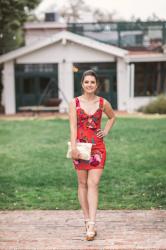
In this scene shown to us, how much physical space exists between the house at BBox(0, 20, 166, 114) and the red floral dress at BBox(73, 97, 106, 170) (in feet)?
88.4

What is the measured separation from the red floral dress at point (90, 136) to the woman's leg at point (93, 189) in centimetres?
7

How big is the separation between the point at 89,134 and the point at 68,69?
27.8 m

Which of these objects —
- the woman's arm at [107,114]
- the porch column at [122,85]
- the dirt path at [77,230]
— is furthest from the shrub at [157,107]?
the woman's arm at [107,114]

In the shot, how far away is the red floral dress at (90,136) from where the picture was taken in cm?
586

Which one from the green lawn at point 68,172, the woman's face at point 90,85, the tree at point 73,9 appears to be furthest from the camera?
the tree at point 73,9

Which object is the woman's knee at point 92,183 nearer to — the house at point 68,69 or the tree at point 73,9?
the house at point 68,69

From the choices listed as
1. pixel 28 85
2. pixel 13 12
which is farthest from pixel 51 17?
pixel 13 12

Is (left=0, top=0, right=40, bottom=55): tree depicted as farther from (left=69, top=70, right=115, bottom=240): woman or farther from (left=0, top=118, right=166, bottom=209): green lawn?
(left=69, top=70, right=115, bottom=240): woman

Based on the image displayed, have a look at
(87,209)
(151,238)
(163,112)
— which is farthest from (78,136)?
(163,112)

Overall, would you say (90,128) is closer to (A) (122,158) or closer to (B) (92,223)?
(B) (92,223)

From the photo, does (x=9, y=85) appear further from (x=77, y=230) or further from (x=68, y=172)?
(x=77, y=230)

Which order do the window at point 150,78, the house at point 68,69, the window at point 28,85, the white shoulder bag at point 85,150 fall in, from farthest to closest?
the window at point 150,78, the window at point 28,85, the house at point 68,69, the white shoulder bag at point 85,150

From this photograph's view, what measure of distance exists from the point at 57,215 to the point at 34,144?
8851 mm

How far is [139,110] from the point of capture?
106 feet
